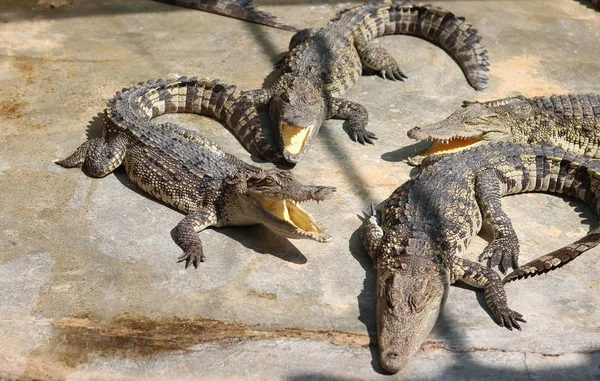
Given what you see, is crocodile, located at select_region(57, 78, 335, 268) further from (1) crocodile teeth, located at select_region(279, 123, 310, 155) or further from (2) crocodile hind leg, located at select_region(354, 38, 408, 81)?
(2) crocodile hind leg, located at select_region(354, 38, 408, 81)

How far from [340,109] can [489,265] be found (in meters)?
2.26

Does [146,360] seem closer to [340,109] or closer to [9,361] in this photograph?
[9,361]

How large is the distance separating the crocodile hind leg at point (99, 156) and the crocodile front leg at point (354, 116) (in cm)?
190

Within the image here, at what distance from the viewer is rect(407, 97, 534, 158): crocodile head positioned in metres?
6.20

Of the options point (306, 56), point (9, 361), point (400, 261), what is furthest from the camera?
point (306, 56)

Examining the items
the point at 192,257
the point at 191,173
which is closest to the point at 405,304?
the point at 192,257

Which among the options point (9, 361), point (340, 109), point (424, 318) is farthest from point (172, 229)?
point (340, 109)

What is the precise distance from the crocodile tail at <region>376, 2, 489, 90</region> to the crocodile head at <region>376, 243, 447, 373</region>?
305 centimetres

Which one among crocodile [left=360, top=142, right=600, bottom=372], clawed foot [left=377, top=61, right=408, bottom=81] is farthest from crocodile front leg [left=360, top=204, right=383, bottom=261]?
clawed foot [left=377, top=61, right=408, bottom=81]

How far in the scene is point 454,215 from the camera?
5.05 meters

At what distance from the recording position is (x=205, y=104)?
251 inches

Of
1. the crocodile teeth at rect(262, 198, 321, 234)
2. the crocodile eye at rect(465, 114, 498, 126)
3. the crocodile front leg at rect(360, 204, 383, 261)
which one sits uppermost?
the crocodile teeth at rect(262, 198, 321, 234)

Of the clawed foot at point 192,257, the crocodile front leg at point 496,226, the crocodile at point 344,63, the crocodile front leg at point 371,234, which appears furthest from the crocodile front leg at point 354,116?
the clawed foot at point 192,257

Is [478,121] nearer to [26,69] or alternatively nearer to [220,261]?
[220,261]
